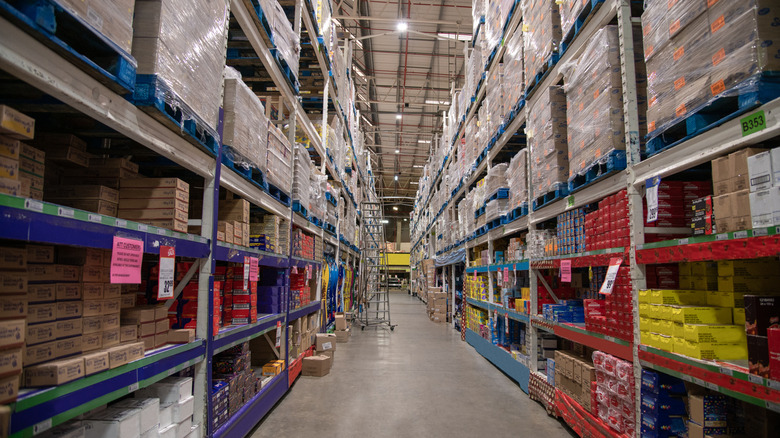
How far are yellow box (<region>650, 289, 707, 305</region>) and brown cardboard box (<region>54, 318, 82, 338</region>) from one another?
3576mm

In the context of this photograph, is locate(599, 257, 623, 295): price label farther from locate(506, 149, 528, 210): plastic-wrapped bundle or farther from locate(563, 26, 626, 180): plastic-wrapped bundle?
locate(506, 149, 528, 210): plastic-wrapped bundle

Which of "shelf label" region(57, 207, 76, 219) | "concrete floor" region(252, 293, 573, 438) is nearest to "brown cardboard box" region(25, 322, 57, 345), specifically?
"shelf label" region(57, 207, 76, 219)

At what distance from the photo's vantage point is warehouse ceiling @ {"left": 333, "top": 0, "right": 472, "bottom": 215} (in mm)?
12859

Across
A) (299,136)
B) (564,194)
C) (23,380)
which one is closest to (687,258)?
(564,194)

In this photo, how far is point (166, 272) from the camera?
2.42 metres

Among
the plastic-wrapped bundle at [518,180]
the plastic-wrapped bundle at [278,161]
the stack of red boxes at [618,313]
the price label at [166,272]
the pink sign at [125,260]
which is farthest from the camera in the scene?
the plastic-wrapped bundle at [518,180]

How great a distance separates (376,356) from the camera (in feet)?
25.4

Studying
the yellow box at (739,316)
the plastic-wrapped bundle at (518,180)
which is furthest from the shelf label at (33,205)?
the plastic-wrapped bundle at (518,180)

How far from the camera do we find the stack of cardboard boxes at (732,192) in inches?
85.5

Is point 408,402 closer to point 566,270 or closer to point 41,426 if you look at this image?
point 566,270

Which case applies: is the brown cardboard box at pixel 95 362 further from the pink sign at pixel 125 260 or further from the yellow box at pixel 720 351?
the yellow box at pixel 720 351

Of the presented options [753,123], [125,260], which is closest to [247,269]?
[125,260]

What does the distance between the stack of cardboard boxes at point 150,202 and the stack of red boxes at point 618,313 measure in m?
3.49

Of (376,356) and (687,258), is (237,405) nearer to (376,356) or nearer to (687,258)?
(687,258)
